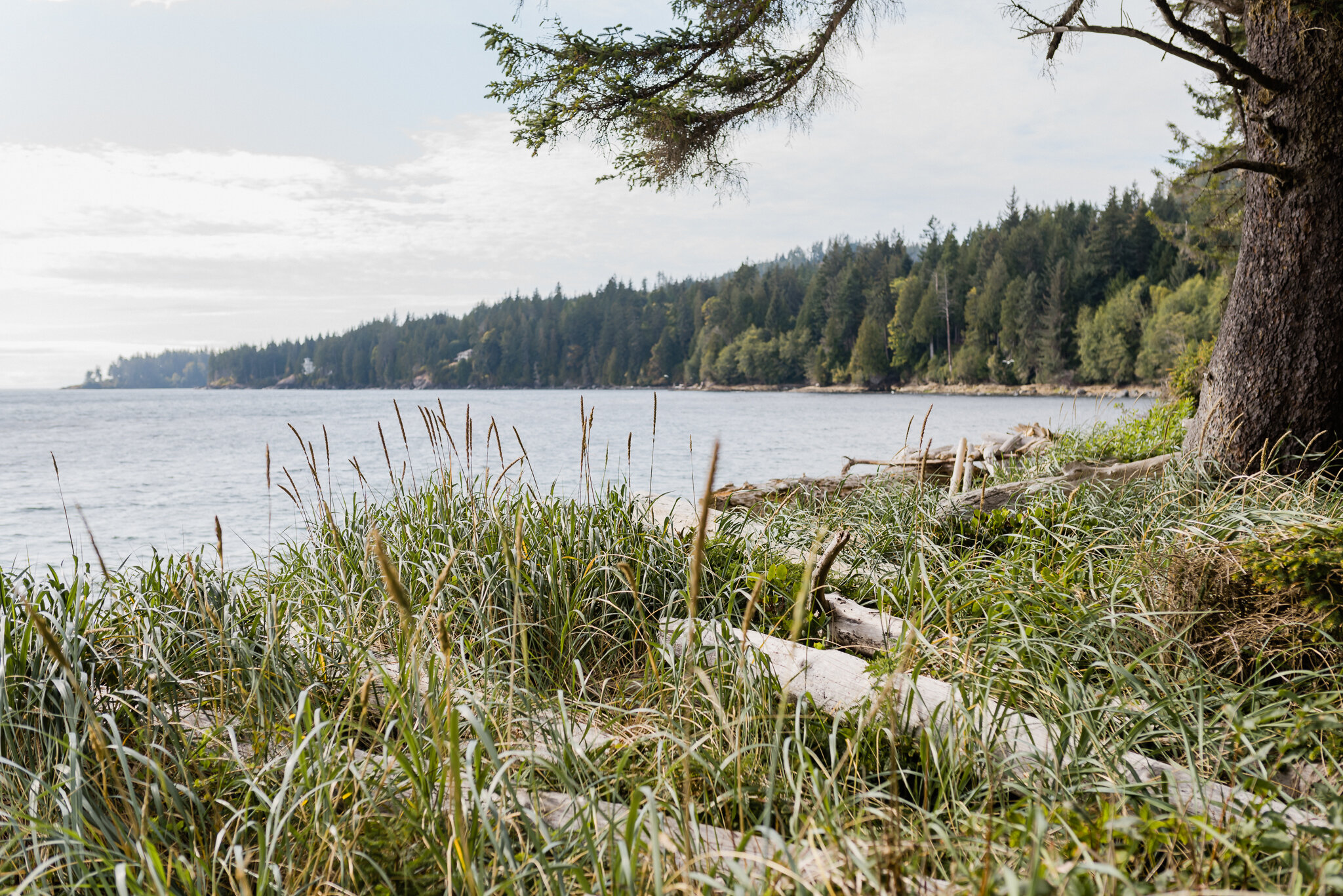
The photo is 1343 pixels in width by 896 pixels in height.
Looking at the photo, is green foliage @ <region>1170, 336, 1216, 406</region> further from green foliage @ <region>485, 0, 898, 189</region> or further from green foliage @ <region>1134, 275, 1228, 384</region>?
green foliage @ <region>1134, 275, 1228, 384</region>

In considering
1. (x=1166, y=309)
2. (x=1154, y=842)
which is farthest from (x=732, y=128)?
(x=1166, y=309)

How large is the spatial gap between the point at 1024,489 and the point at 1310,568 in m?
2.76

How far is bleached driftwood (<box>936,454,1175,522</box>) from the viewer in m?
4.86

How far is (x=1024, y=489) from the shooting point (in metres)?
5.31

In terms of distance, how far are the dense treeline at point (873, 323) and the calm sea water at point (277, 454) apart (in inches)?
788

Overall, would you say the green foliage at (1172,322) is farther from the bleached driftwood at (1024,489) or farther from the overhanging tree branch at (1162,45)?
the overhanging tree branch at (1162,45)

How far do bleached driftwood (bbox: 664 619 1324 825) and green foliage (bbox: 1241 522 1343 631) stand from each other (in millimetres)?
967

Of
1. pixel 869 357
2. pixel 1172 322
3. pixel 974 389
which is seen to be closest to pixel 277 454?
pixel 1172 322

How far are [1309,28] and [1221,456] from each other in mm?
2651

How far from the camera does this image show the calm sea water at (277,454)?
29.9 feet

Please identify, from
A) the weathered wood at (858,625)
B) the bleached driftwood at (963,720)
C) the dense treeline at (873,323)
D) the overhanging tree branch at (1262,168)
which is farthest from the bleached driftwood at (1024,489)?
the dense treeline at (873,323)

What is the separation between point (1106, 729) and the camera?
221cm

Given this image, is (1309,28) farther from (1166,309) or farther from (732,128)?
(1166,309)

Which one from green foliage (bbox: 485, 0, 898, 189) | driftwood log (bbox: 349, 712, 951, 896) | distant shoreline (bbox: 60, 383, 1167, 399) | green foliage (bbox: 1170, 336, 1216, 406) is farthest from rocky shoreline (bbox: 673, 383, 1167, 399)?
driftwood log (bbox: 349, 712, 951, 896)
